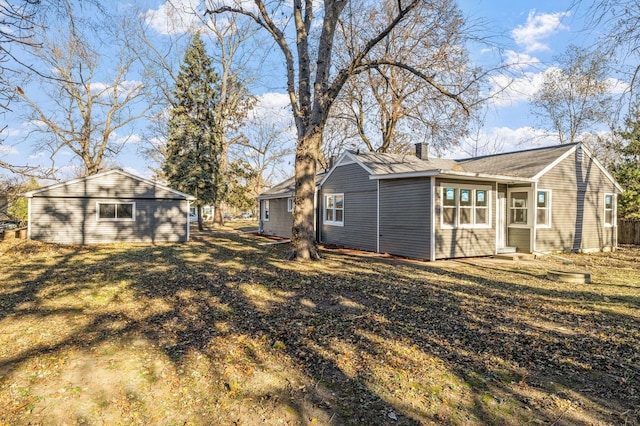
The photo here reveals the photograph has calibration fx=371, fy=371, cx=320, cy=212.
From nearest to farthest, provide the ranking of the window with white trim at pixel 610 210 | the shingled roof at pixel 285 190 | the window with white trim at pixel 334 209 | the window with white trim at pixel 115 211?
the window with white trim at pixel 334 209 < the window with white trim at pixel 610 210 < the window with white trim at pixel 115 211 < the shingled roof at pixel 285 190

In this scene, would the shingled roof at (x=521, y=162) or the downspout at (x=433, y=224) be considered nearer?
the downspout at (x=433, y=224)

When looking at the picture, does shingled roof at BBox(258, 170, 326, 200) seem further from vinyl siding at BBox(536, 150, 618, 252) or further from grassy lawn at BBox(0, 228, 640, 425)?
grassy lawn at BBox(0, 228, 640, 425)

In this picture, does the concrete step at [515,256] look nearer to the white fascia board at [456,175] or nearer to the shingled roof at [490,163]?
the white fascia board at [456,175]

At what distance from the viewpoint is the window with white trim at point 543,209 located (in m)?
14.2

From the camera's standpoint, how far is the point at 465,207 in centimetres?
1264

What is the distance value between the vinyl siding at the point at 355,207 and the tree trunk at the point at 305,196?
3.89 meters

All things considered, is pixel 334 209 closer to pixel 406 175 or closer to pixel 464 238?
pixel 406 175

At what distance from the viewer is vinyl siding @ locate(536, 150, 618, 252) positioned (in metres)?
14.5

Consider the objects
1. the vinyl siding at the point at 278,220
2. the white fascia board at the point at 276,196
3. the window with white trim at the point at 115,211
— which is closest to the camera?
the window with white trim at the point at 115,211

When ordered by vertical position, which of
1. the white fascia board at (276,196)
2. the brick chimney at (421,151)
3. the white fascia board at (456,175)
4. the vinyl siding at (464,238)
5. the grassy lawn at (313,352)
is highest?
the brick chimney at (421,151)

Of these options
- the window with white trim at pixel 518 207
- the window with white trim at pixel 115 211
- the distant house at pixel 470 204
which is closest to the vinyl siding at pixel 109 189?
the window with white trim at pixel 115 211

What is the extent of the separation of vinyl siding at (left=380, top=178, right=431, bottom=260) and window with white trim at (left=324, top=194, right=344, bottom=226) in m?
3.06

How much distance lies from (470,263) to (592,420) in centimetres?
920

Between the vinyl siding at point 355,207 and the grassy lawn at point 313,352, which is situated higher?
the vinyl siding at point 355,207
